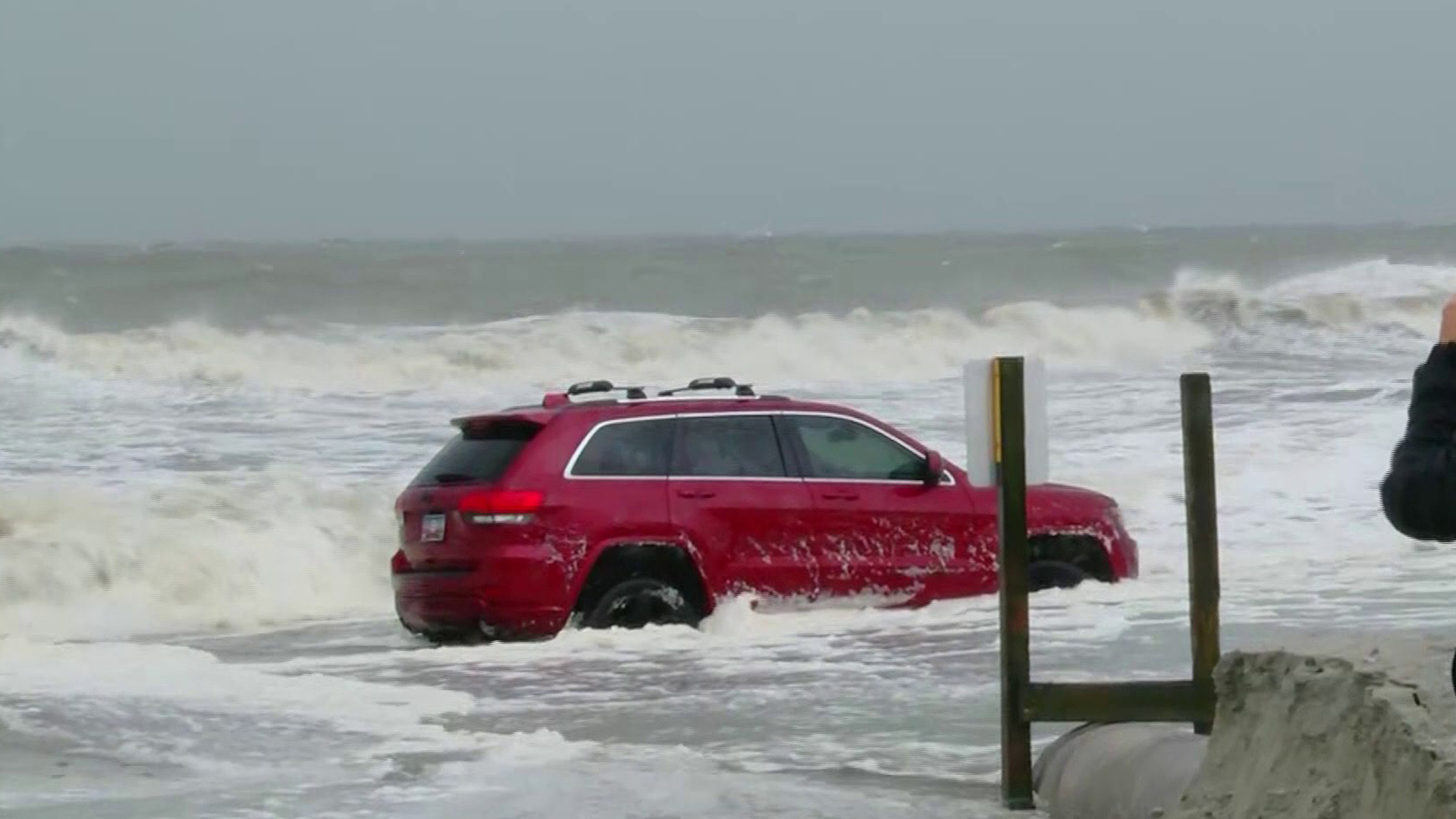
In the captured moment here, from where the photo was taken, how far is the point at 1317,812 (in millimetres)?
5055

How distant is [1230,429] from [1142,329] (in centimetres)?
1667

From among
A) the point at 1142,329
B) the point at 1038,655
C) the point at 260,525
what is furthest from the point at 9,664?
the point at 1142,329

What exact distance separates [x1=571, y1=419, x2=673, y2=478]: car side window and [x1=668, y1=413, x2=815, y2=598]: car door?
0.28ft

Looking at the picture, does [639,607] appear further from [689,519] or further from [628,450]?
[628,450]

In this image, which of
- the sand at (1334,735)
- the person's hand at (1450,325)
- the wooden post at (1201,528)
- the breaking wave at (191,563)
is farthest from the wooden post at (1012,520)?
the breaking wave at (191,563)

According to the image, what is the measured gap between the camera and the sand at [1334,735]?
15.5 feet

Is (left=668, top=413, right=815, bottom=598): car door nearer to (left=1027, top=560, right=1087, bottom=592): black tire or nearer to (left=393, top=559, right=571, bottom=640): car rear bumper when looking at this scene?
(left=393, top=559, right=571, bottom=640): car rear bumper

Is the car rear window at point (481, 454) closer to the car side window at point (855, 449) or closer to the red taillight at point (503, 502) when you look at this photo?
the red taillight at point (503, 502)

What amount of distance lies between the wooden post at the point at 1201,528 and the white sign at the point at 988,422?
1.55 ft

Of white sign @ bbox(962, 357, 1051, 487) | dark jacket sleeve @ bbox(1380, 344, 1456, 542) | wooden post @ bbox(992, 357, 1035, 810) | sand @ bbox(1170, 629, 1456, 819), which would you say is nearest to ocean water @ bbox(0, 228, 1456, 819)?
wooden post @ bbox(992, 357, 1035, 810)

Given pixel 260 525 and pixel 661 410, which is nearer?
pixel 661 410

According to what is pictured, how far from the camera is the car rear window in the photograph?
43.8 ft

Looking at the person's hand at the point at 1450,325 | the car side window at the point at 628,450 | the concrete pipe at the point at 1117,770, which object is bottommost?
the concrete pipe at the point at 1117,770

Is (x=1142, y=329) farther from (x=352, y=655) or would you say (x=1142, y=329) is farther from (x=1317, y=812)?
(x=1317, y=812)
